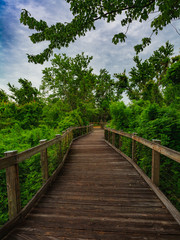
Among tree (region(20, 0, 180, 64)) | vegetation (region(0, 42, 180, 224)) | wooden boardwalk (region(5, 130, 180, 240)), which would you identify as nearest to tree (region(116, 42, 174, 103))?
vegetation (region(0, 42, 180, 224))

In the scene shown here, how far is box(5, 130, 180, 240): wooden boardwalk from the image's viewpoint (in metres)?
1.88

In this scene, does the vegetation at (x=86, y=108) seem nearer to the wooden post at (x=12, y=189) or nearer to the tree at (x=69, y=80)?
the tree at (x=69, y=80)

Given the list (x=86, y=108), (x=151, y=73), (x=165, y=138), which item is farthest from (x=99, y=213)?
(x=151, y=73)

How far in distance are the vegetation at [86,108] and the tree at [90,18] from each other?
2.73 meters

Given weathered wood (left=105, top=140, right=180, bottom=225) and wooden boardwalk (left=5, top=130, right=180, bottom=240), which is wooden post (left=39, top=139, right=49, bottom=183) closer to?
wooden boardwalk (left=5, top=130, right=180, bottom=240)

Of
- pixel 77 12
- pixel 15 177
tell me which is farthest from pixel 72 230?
pixel 77 12

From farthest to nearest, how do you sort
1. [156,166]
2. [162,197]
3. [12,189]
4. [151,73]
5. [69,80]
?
[69,80] → [151,73] → [156,166] → [162,197] → [12,189]

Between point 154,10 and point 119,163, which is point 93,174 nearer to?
point 119,163

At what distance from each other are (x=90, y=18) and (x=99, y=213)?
4.98 metres

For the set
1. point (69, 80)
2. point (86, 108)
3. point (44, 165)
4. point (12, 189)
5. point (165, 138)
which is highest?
point (69, 80)

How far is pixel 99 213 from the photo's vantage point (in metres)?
2.33

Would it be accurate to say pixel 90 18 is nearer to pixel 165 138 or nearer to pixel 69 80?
pixel 165 138

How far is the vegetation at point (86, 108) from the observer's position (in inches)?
137

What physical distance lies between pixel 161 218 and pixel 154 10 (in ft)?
17.1
